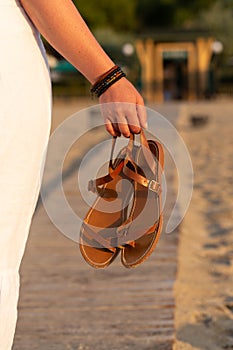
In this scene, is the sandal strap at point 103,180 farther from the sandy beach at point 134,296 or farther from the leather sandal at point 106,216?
the sandy beach at point 134,296

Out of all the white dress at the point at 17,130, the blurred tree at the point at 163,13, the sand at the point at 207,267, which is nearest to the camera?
the white dress at the point at 17,130

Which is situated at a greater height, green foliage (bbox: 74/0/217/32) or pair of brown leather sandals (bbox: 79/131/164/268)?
green foliage (bbox: 74/0/217/32)

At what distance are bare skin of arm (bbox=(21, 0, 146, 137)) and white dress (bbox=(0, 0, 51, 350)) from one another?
55 mm

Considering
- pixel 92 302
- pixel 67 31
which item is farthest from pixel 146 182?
pixel 92 302

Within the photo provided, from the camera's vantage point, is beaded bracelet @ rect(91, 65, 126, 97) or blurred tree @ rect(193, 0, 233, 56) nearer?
beaded bracelet @ rect(91, 65, 126, 97)

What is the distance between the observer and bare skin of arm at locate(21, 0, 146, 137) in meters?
1.69

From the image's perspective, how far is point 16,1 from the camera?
1.71m

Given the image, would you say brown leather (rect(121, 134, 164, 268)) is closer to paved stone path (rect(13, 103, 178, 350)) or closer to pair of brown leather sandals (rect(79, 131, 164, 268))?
pair of brown leather sandals (rect(79, 131, 164, 268))

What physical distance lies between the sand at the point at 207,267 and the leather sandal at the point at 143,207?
4.07 feet

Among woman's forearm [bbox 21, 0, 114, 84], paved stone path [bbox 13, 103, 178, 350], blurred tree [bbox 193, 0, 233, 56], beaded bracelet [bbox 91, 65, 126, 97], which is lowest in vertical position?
paved stone path [bbox 13, 103, 178, 350]

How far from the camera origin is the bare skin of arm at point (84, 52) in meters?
1.69

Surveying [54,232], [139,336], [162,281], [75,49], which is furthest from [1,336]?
[54,232]

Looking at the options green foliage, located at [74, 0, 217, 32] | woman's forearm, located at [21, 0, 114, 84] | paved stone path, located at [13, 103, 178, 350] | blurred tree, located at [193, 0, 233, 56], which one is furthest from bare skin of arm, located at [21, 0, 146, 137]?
green foliage, located at [74, 0, 217, 32]

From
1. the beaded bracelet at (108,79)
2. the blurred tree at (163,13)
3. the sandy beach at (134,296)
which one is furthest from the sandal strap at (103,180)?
the blurred tree at (163,13)
